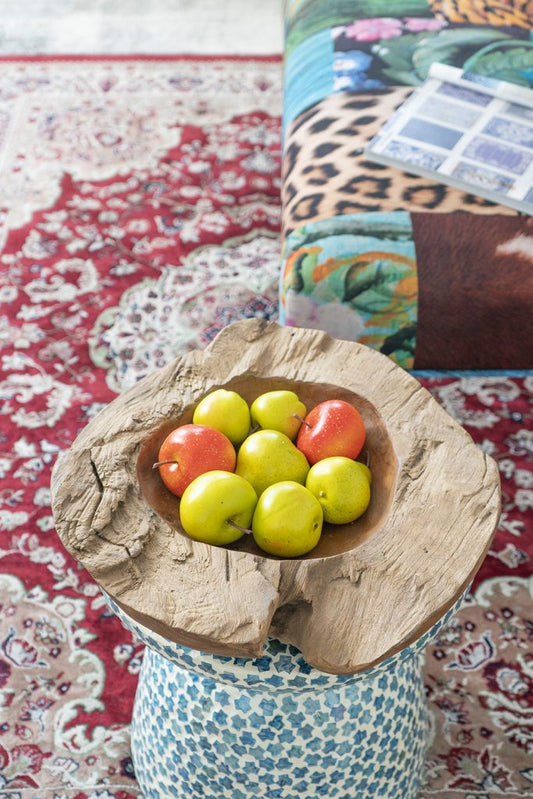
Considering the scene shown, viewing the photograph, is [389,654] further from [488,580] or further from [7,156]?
[7,156]

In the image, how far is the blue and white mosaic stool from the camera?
0.99 metres

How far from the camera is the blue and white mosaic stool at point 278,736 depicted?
0.99m

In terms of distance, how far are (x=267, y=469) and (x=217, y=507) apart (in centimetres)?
9

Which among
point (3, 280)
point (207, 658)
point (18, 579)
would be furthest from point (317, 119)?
point (207, 658)

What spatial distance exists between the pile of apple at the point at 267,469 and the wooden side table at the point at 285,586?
0.09ft

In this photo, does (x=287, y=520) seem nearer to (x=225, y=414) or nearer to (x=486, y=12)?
(x=225, y=414)

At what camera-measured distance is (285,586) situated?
83 cm

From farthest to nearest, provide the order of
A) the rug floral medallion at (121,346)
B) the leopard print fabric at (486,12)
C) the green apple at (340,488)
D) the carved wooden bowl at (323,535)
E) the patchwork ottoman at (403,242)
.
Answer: the leopard print fabric at (486,12)
the patchwork ottoman at (403,242)
the rug floral medallion at (121,346)
the green apple at (340,488)
the carved wooden bowl at (323,535)

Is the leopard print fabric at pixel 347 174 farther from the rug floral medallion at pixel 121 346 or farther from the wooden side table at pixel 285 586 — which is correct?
the wooden side table at pixel 285 586

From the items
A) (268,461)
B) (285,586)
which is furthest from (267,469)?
(285,586)

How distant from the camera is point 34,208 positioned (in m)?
2.24

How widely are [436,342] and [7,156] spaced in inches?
58.5

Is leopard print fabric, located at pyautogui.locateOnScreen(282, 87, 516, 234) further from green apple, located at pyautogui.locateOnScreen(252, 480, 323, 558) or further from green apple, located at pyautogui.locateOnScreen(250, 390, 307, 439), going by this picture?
green apple, located at pyautogui.locateOnScreen(252, 480, 323, 558)

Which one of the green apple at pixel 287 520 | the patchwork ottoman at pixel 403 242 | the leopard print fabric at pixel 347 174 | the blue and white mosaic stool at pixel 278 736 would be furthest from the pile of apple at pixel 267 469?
the leopard print fabric at pixel 347 174
